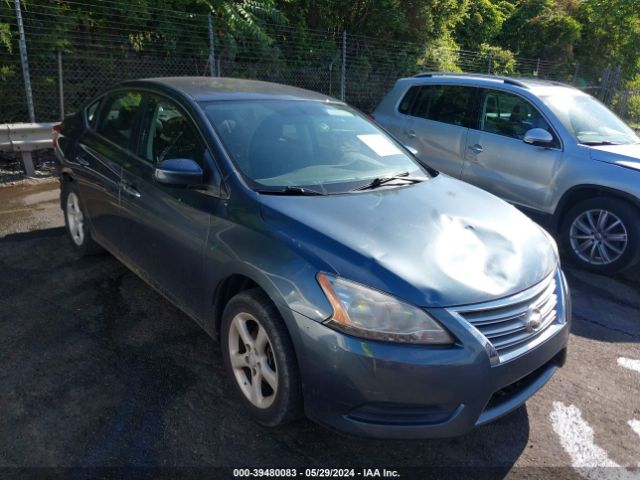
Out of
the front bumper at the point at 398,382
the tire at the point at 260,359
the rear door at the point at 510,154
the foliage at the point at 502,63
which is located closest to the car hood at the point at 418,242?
the front bumper at the point at 398,382

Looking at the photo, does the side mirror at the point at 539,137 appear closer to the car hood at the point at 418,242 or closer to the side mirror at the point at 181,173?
the car hood at the point at 418,242

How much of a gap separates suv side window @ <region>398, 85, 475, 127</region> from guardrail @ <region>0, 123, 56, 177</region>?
5103 millimetres

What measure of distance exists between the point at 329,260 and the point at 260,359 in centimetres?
65

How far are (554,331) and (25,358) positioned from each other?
3053mm

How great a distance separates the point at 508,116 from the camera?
5719 mm

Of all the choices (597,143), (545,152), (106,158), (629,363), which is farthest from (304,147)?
(597,143)

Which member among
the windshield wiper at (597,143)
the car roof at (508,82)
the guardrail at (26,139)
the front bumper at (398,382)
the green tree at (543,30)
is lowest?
the guardrail at (26,139)

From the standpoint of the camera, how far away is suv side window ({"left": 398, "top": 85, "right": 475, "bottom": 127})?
6129 millimetres

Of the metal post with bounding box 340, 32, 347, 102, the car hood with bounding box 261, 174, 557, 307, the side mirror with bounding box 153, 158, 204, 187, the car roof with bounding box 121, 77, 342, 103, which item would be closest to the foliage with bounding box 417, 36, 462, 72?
the metal post with bounding box 340, 32, 347, 102

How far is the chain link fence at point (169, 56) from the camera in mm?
8016

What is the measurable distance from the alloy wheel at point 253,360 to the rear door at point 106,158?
1.60 meters

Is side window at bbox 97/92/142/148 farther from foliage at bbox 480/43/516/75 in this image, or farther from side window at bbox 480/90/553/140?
foliage at bbox 480/43/516/75

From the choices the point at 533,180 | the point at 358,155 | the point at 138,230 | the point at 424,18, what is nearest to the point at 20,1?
the point at 138,230

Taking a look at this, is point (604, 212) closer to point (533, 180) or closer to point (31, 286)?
point (533, 180)
